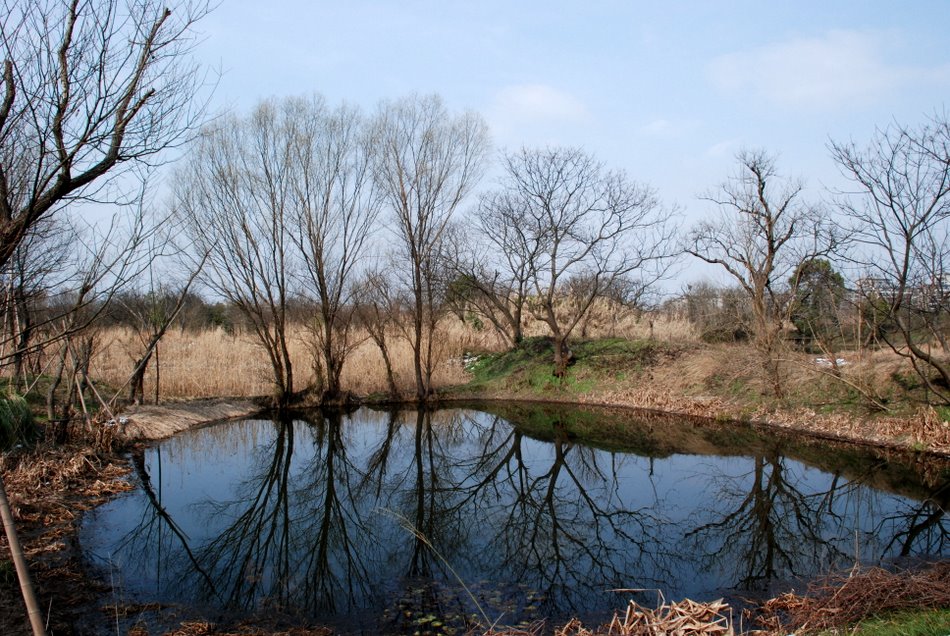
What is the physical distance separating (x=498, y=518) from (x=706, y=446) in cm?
567

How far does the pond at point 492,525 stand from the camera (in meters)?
5.64

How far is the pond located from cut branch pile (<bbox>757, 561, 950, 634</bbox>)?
0.99 metres

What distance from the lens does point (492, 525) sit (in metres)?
7.72

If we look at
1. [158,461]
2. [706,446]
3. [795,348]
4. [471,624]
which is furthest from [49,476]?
[795,348]

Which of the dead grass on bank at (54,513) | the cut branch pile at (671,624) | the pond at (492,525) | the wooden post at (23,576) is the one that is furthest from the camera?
the pond at (492,525)

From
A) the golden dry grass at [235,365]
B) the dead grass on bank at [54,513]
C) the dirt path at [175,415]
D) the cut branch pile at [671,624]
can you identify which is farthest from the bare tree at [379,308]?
the cut branch pile at [671,624]

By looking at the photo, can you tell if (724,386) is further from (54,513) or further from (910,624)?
(54,513)

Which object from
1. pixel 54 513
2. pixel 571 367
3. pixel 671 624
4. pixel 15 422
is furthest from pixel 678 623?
pixel 571 367

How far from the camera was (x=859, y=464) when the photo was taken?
9.81 m

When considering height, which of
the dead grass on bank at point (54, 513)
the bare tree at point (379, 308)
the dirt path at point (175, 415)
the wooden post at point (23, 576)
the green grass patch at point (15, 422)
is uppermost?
the bare tree at point (379, 308)

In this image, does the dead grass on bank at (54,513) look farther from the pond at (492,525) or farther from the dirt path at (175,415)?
the dirt path at (175,415)

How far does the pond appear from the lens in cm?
564

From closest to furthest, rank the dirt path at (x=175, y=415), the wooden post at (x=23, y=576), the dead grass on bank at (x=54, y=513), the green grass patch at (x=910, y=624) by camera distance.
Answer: the wooden post at (x=23, y=576), the green grass patch at (x=910, y=624), the dead grass on bank at (x=54, y=513), the dirt path at (x=175, y=415)

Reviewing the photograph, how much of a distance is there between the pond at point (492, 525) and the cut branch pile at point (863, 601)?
3.24 feet
